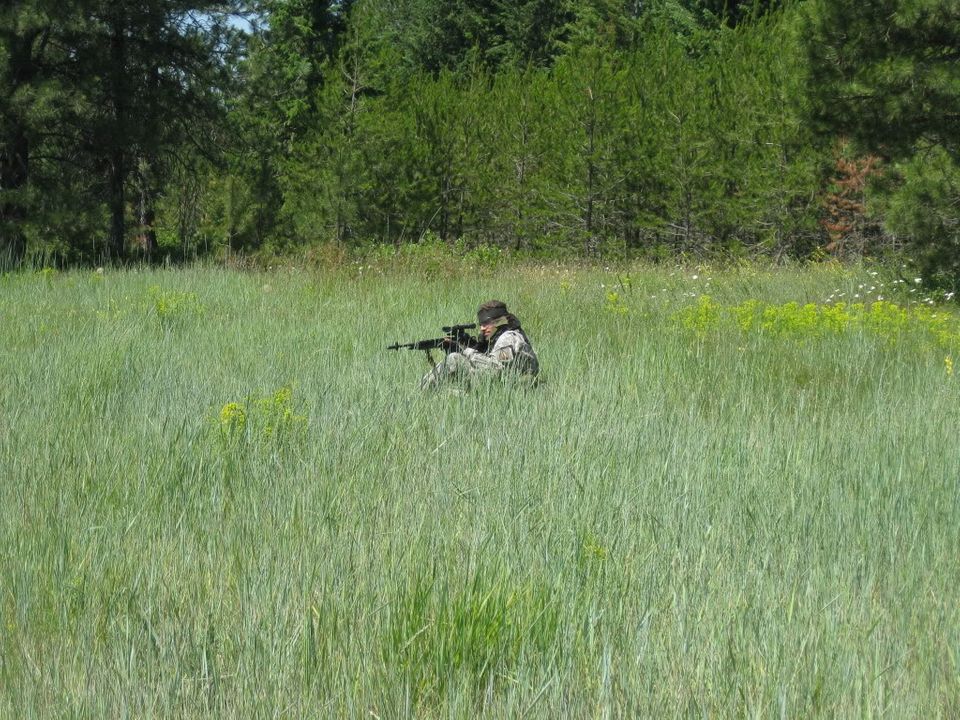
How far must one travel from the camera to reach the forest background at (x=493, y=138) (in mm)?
11867

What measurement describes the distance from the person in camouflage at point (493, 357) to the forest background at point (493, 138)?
20.5ft

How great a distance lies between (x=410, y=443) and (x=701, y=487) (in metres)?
1.44

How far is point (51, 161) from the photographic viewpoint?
19969 millimetres

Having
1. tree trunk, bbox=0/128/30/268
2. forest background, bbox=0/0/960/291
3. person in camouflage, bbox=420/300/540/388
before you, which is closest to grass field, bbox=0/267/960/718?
person in camouflage, bbox=420/300/540/388

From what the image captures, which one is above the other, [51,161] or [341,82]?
[341,82]

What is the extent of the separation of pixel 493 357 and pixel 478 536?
3163 mm

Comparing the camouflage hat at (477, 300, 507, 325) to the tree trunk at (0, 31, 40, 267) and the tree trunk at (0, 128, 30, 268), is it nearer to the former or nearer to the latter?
the tree trunk at (0, 31, 40, 267)

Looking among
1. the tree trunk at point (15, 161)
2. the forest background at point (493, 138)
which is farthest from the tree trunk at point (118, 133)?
the tree trunk at point (15, 161)

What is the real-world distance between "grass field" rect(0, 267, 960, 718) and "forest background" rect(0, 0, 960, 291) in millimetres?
4950

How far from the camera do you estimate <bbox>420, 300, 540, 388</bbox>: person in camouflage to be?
651 cm

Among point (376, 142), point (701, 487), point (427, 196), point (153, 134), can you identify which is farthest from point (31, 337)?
point (427, 196)

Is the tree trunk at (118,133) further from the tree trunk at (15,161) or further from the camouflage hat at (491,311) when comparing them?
the camouflage hat at (491,311)

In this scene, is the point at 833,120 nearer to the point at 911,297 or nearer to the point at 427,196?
the point at 911,297

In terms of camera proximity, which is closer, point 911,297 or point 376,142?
point 911,297
